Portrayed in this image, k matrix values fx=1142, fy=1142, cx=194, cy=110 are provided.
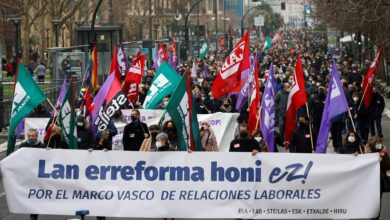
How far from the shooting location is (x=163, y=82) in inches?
825

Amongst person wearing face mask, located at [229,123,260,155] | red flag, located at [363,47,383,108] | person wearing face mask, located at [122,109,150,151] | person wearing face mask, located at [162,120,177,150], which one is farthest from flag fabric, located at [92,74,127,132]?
red flag, located at [363,47,383,108]

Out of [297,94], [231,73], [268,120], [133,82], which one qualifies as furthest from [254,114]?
[133,82]

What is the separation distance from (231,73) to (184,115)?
8.09 m

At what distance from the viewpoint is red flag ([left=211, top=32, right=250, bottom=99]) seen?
2177 centimetres

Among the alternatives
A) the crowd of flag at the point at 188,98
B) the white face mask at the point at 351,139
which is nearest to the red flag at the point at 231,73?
the crowd of flag at the point at 188,98

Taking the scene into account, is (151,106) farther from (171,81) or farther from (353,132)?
(353,132)

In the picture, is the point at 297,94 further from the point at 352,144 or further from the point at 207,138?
the point at 352,144

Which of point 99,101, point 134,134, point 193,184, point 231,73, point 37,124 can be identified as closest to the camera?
point 193,184

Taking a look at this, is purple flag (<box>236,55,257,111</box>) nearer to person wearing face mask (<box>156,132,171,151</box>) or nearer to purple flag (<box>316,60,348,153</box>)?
purple flag (<box>316,60,348,153</box>)

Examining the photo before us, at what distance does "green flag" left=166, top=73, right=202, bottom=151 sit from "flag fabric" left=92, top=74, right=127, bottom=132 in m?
3.60

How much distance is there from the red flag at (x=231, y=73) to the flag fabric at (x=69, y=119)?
6.78m

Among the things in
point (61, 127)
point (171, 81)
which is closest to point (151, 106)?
point (171, 81)

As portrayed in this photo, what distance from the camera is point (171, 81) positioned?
823 inches

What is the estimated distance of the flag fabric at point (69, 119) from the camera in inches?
563
